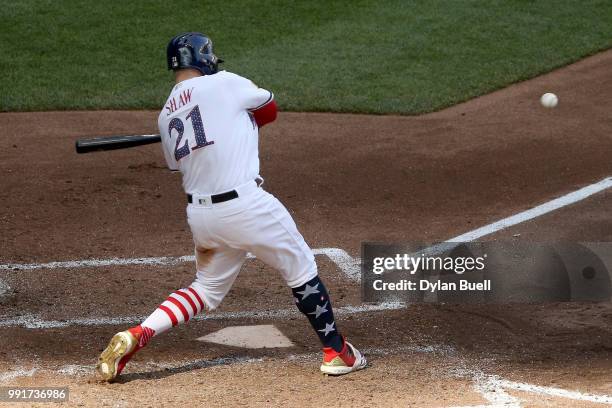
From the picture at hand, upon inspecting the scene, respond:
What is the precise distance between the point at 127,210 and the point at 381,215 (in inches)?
76.2

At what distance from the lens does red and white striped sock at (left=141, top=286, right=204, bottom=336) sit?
5.36 meters

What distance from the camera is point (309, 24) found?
13.2 metres

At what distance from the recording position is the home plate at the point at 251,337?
19.2 ft

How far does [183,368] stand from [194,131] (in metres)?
1.23

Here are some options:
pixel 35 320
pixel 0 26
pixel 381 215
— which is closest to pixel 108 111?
pixel 0 26

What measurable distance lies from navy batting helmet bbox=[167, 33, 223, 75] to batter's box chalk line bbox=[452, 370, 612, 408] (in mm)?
2018

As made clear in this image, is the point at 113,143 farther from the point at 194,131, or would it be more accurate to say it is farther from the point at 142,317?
the point at 142,317

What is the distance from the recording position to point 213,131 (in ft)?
17.1

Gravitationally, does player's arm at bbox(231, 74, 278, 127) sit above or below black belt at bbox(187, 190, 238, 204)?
above

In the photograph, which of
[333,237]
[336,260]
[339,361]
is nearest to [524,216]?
[333,237]

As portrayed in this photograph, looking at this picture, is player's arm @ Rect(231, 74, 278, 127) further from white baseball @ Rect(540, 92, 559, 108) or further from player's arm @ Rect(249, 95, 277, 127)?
white baseball @ Rect(540, 92, 559, 108)

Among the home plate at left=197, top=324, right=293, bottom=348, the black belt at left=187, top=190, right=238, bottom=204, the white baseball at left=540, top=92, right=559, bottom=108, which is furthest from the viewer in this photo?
the white baseball at left=540, top=92, right=559, bottom=108

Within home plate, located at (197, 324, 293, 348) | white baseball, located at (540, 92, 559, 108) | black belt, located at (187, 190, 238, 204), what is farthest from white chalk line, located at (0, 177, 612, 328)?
white baseball, located at (540, 92, 559, 108)

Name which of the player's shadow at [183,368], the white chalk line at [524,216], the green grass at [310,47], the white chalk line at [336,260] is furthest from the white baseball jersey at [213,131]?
the green grass at [310,47]
